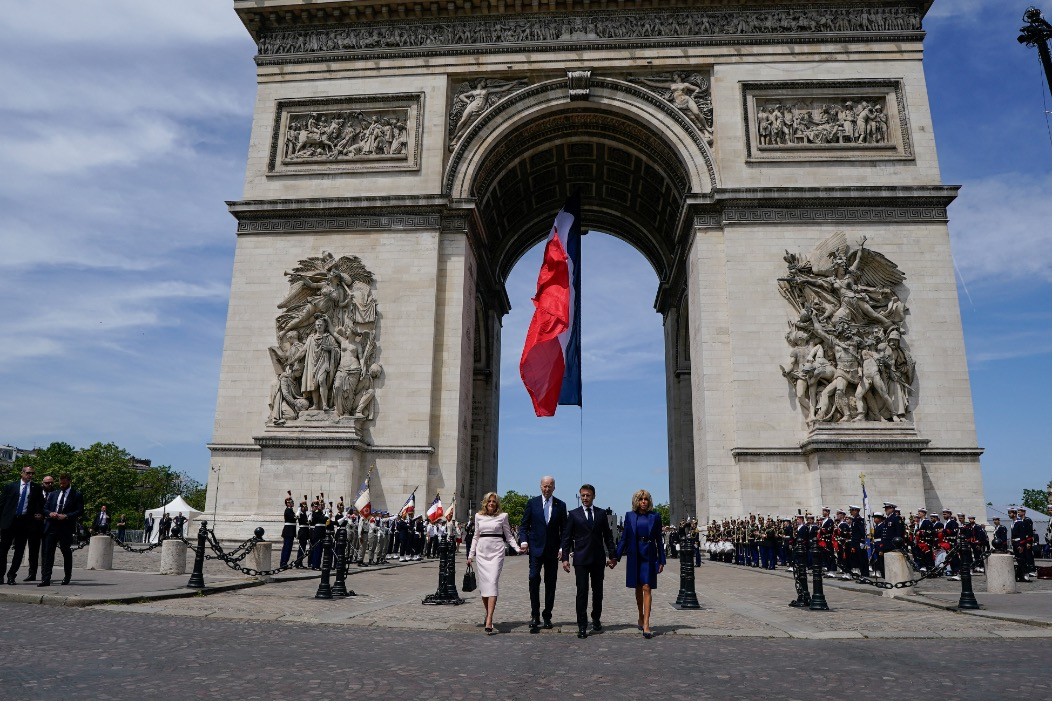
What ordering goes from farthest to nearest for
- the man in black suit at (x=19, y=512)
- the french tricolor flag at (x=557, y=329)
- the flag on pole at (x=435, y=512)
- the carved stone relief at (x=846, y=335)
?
the french tricolor flag at (x=557, y=329) < the carved stone relief at (x=846, y=335) < the flag on pole at (x=435, y=512) < the man in black suit at (x=19, y=512)

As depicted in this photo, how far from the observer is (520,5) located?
25938 millimetres

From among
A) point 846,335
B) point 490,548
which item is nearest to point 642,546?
point 490,548

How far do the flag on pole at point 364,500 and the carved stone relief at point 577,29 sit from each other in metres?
14.9

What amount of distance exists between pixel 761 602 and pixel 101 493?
224ft

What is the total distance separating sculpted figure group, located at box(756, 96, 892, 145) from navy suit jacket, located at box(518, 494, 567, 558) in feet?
63.7

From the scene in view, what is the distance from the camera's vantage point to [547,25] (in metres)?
26.1

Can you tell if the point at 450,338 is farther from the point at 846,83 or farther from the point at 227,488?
the point at 846,83

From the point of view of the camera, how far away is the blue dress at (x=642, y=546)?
27.2 feet

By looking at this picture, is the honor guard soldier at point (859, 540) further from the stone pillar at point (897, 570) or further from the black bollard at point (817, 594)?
the black bollard at point (817, 594)

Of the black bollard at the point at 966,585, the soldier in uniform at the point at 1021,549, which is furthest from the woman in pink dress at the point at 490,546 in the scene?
the soldier in uniform at the point at 1021,549

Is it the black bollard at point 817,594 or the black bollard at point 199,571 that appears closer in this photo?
the black bollard at point 817,594

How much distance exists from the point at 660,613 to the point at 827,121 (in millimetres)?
19935

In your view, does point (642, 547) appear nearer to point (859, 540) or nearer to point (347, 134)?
point (859, 540)

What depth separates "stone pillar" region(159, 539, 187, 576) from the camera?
551 inches
